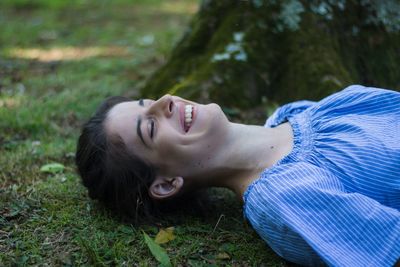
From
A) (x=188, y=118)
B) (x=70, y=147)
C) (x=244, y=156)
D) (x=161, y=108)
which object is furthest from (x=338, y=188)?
(x=70, y=147)

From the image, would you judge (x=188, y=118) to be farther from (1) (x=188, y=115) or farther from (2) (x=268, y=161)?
(2) (x=268, y=161)

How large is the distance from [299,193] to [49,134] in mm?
3047

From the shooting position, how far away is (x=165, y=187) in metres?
3.42

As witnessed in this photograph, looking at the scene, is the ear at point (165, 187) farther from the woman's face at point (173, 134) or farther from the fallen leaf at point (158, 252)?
the fallen leaf at point (158, 252)

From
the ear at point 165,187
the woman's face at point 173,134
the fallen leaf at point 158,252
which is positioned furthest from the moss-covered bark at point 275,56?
the fallen leaf at point 158,252

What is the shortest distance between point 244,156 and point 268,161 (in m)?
0.16

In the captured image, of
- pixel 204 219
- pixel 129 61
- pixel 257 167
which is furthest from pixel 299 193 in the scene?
pixel 129 61

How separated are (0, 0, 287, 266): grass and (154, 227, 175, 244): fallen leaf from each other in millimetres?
39

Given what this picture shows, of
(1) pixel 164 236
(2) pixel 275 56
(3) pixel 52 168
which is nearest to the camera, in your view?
(1) pixel 164 236

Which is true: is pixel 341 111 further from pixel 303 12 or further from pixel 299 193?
pixel 303 12

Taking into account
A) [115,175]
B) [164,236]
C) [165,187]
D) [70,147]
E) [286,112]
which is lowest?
[70,147]

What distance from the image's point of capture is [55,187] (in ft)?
12.4

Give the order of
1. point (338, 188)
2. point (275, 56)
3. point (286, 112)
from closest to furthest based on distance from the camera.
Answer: point (338, 188) < point (286, 112) < point (275, 56)

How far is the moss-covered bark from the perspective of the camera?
488 cm
